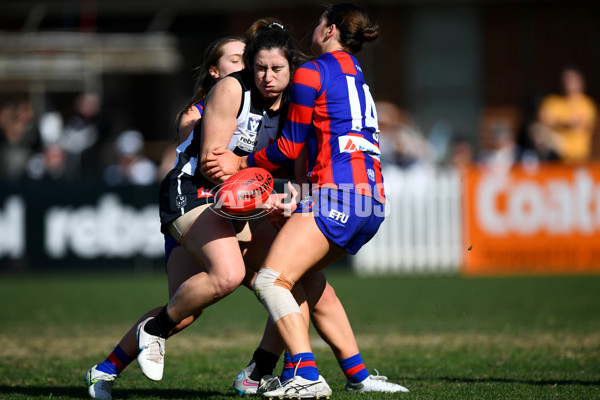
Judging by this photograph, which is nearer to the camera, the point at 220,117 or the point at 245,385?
the point at 220,117

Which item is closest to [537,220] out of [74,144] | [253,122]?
Answer: [74,144]

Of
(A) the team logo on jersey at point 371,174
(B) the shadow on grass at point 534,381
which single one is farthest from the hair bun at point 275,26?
(B) the shadow on grass at point 534,381

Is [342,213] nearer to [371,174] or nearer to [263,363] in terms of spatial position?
[371,174]

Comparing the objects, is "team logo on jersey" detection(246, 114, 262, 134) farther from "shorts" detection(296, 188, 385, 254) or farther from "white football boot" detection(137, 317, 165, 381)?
"white football boot" detection(137, 317, 165, 381)

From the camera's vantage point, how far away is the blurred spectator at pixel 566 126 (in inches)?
536

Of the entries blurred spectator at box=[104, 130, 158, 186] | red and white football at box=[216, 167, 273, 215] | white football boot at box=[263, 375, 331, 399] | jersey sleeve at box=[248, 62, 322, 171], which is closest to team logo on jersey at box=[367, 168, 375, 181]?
jersey sleeve at box=[248, 62, 322, 171]

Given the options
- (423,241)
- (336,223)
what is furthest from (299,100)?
(423,241)

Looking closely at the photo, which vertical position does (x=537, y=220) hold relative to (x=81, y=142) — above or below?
below

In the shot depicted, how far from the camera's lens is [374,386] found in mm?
5027

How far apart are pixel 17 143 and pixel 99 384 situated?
430 inches

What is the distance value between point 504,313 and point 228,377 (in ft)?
13.0

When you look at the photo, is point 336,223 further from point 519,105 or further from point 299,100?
point 519,105

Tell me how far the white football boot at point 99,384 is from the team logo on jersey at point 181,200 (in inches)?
42.2

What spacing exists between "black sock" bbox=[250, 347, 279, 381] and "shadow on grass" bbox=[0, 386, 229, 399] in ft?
0.66
